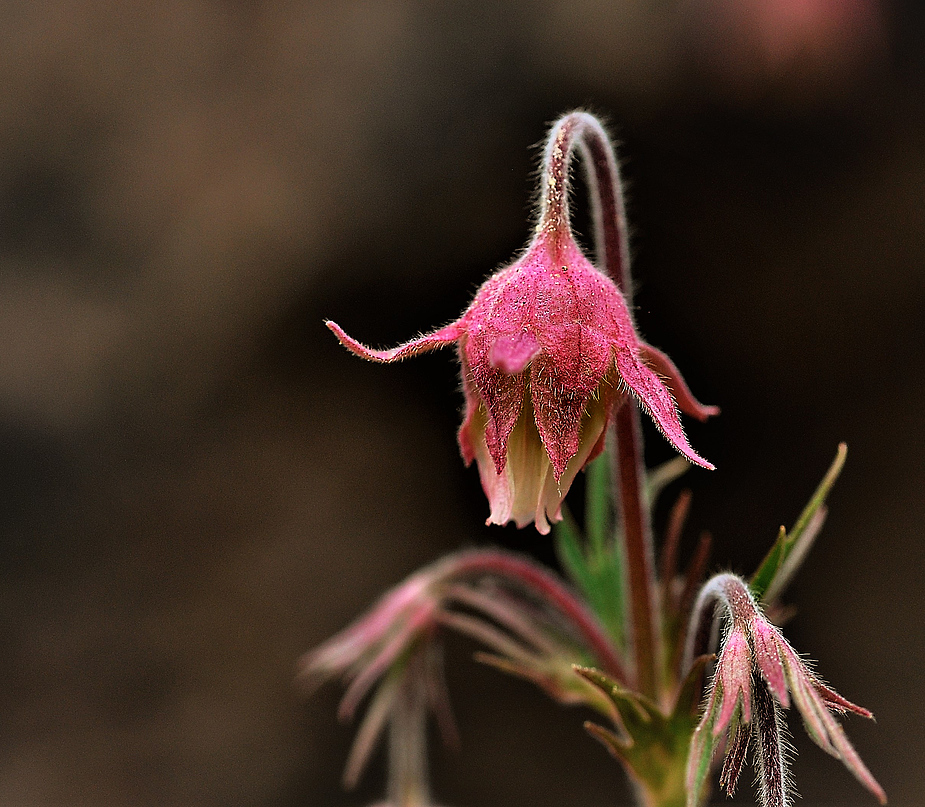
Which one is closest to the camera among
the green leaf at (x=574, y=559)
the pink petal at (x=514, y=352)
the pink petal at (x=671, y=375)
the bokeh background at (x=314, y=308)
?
the pink petal at (x=514, y=352)

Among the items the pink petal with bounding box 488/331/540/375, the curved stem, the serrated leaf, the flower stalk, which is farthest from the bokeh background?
the pink petal with bounding box 488/331/540/375

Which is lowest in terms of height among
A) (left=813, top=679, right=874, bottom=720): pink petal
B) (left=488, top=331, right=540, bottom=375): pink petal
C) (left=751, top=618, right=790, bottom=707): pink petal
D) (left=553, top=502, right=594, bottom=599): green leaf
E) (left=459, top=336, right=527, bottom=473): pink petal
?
(left=553, top=502, right=594, bottom=599): green leaf

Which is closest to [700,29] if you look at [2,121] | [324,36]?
[324,36]

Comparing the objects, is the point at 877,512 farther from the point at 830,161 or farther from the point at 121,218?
the point at 121,218

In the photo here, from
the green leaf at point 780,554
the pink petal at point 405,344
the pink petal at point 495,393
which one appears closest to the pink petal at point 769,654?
the green leaf at point 780,554

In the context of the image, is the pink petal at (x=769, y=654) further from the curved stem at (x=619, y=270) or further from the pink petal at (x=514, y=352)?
the pink petal at (x=514, y=352)

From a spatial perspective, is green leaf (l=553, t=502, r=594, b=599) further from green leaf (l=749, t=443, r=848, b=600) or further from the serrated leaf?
green leaf (l=749, t=443, r=848, b=600)
